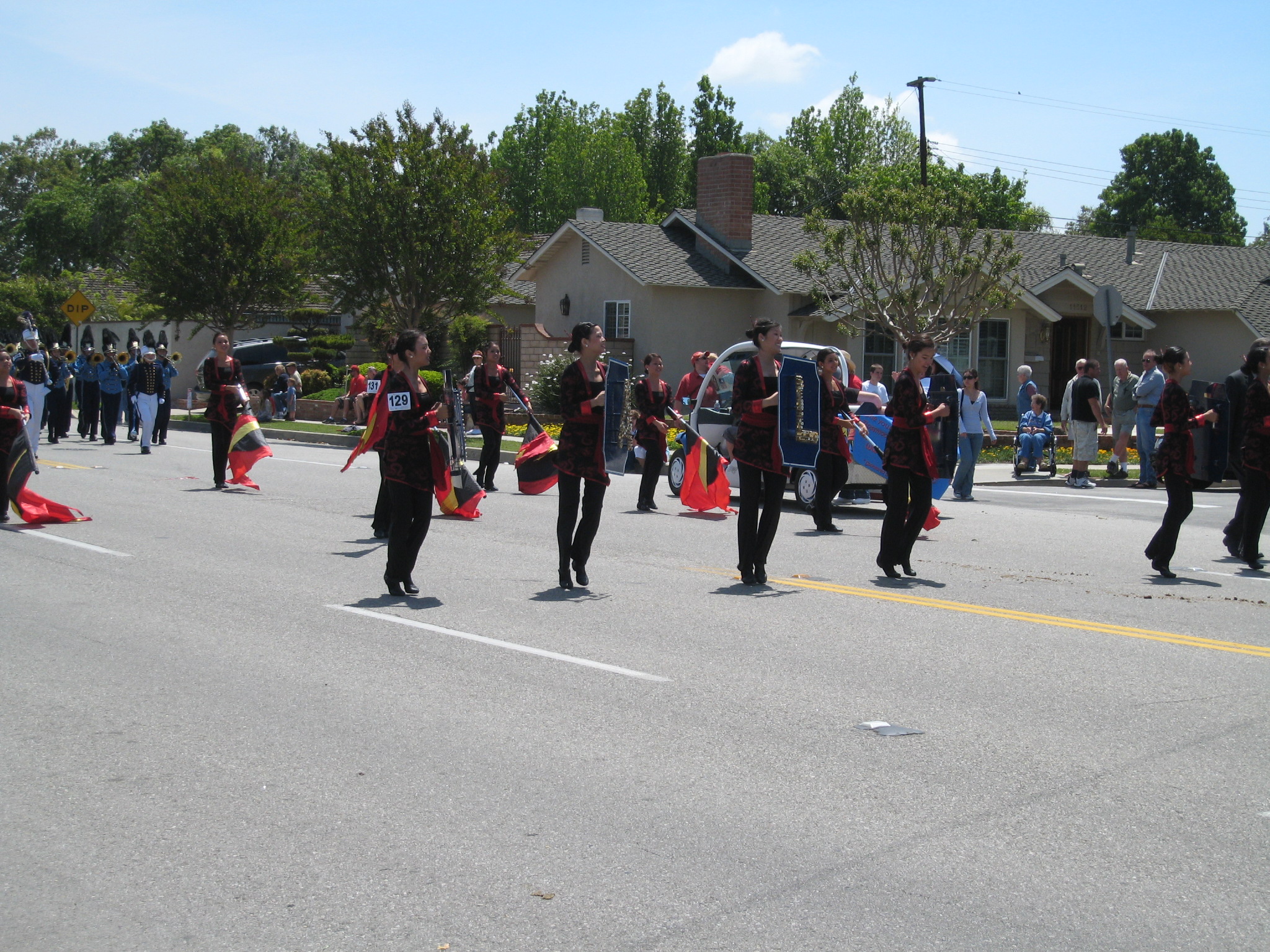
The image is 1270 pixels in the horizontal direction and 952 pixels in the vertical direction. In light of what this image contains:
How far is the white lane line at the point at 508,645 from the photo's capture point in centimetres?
688

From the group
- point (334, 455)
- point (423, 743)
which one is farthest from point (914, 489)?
point (334, 455)

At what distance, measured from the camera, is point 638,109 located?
268ft

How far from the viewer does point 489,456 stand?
54.0 feet

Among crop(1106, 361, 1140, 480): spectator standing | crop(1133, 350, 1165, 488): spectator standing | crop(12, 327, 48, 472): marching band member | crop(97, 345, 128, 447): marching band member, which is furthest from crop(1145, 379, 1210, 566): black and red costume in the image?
crop(97, 345, 128, 447): marching band member

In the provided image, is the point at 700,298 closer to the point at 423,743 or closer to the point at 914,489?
the point at 914,489

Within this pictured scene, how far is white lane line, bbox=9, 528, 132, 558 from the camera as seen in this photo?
10.9 meters

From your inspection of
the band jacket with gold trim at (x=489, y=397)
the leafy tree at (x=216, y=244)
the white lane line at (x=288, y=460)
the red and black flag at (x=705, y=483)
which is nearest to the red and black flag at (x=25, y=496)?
the band jacket with gold trim at (x=489, y=397)

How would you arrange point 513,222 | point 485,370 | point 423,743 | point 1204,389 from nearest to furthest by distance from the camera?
point 423,743
point 1204,389
point 485,370
point 513,222

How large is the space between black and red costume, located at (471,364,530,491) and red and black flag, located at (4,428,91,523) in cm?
503

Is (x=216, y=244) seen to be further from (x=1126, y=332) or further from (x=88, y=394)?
(x=1126, y=332)

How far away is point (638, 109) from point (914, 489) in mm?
75513

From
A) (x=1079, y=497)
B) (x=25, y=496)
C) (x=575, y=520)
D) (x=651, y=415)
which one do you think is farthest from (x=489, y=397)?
(x=1079, y=497)

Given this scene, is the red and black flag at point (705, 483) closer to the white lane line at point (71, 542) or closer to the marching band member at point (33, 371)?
the white lane line at point (71, 542)

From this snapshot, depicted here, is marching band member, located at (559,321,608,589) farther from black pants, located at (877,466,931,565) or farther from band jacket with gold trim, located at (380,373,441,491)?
black pants, located at (877,466,931,565)
